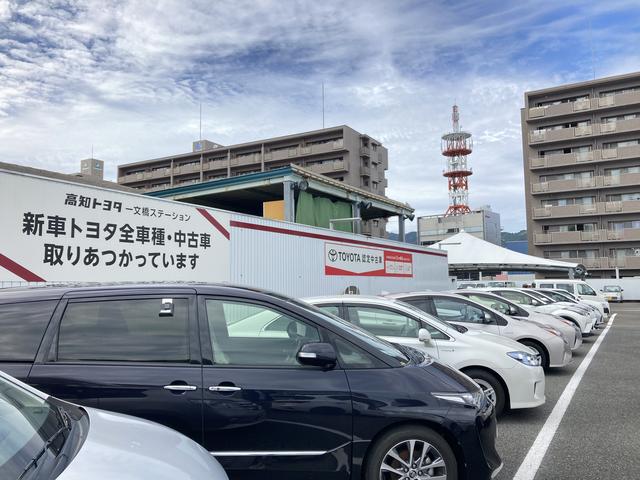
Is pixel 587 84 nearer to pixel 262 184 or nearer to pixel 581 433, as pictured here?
pixel 262 184

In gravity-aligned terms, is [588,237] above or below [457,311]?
above

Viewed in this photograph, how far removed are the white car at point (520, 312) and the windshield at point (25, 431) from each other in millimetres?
8284

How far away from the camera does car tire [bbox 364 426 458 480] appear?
3.10 m

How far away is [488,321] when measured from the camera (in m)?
7.78

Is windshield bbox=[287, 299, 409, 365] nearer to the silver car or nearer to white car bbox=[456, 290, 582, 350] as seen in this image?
the silver car

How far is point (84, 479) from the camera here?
1.68m

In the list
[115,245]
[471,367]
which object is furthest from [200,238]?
[471,367]

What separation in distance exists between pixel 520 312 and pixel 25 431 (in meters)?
9.07

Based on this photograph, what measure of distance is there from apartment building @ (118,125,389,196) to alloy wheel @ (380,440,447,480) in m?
49.9

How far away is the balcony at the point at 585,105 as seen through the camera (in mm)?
44338

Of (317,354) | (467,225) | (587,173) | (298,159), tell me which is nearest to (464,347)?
(317,354)

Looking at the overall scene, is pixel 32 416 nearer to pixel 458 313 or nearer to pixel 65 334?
pixel 65 334

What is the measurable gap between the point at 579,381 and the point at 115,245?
26.2 feet

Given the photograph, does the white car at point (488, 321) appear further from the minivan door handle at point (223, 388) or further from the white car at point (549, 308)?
the white car at point (549, 308)
